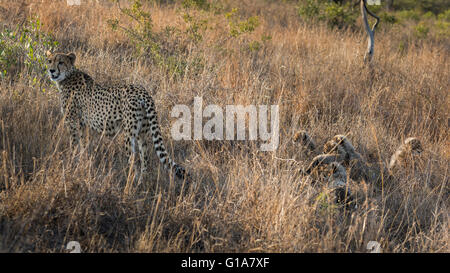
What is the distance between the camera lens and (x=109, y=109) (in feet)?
13.1

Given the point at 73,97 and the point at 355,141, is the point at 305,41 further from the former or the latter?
the point at 73,97

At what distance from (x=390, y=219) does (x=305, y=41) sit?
530 cm

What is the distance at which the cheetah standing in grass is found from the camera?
3.85m

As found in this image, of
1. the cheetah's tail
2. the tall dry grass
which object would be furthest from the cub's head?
the cheetah's tail

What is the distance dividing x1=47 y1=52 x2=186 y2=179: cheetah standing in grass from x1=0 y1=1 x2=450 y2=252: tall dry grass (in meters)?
0.17

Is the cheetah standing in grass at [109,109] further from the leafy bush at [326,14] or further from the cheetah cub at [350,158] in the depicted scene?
the leafy bush at [326,14]

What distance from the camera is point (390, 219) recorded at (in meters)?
3.67

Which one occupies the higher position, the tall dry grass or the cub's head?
the cub's head

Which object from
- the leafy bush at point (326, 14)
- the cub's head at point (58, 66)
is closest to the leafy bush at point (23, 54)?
the cub's head at point (58, 66)

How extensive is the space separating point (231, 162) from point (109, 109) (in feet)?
4.01

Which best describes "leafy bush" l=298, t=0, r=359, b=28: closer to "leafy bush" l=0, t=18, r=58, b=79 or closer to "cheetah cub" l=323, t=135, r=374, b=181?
"cheetah cub" l=323, t=135, r=374, b=181

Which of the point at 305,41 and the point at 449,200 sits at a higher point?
the point at 305,41
